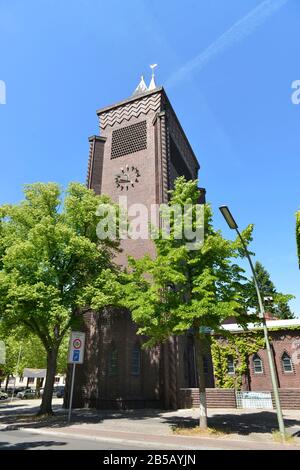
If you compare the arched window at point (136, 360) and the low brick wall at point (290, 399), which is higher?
the arched window at point (136, 360)

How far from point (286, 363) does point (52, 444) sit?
24.8 meters

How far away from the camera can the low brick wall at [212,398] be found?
2361 cm

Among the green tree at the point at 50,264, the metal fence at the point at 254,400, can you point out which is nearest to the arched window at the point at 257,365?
the metal fence at the point at 254,400

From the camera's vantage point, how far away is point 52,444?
11852 millimetres

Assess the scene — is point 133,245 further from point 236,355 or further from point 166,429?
point 166,429

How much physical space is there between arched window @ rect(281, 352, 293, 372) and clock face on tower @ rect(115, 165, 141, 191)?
20.5m

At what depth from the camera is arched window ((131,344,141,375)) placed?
84.6 ft

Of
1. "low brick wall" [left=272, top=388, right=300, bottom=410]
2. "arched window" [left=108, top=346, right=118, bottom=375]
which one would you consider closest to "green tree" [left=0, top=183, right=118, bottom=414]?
"arched window" [left=108, top=346, right=118, bottom=375]

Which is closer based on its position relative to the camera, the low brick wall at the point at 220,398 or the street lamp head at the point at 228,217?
the street lamp head at the point at 228,217

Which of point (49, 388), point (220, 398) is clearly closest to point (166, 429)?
point (49, 388)

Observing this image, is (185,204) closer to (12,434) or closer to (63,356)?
(12,434)

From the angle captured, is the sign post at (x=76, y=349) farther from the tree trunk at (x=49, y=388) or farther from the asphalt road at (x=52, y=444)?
the asphalt road at (x=52, y=444)

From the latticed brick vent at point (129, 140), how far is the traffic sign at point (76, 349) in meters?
20.0

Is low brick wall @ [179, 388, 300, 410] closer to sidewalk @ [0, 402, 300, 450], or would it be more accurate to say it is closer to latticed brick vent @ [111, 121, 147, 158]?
sidewalk @ [0, 402, 300, 450]
